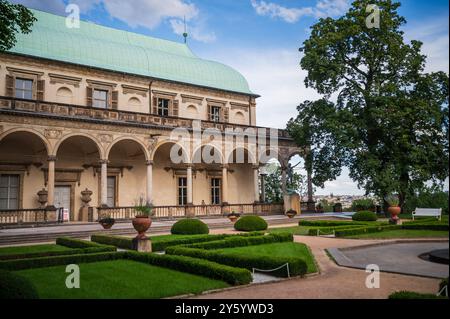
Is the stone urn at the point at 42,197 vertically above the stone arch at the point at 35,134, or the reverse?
the stone arch at the point at 35,134

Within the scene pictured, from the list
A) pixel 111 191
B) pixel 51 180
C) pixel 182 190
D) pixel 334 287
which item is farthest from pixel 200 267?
pixel 182 190

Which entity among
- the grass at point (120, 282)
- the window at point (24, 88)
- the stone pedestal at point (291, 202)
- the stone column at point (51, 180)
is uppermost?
the window at point (24, 88)

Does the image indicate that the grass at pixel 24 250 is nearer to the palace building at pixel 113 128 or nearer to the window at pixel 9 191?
the palace building at pixel 113 128

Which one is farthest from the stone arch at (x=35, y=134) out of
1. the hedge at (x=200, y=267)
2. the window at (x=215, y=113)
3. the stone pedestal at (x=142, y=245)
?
the window at (x=215, y=113)

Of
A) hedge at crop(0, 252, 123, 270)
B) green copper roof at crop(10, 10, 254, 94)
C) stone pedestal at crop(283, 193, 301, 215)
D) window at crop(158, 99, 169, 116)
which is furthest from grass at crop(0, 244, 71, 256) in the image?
stone pedestal at crop(283, 193, 301, 215)

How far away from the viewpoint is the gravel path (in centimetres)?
809

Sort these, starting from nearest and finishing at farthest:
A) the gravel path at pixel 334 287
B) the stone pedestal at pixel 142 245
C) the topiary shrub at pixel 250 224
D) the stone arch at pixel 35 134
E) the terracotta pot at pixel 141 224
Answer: the gravel path at pixel 334 287, the stone pedestal at pixel 142 245, the terracotta pot at pixel 141 224, the topiary shrub at pixel 250 224, the stone arch at pixel 35 134

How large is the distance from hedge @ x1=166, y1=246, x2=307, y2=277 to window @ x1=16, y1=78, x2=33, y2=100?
20.5 m

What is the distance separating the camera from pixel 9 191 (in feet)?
87.1

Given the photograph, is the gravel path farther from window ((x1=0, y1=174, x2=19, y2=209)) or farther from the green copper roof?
the green copper roof

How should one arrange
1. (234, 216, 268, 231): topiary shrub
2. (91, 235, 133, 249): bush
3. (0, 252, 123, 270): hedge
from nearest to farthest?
(0, 252, 123, 270): hedge < (91, 235, 133, 249): bush < (234, 216, 268, 231): topiary shrub

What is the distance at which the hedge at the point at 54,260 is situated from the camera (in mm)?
11008

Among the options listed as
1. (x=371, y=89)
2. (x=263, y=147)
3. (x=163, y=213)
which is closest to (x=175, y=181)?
(x=163, y=213)

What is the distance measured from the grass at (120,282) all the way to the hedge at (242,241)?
3.69m
